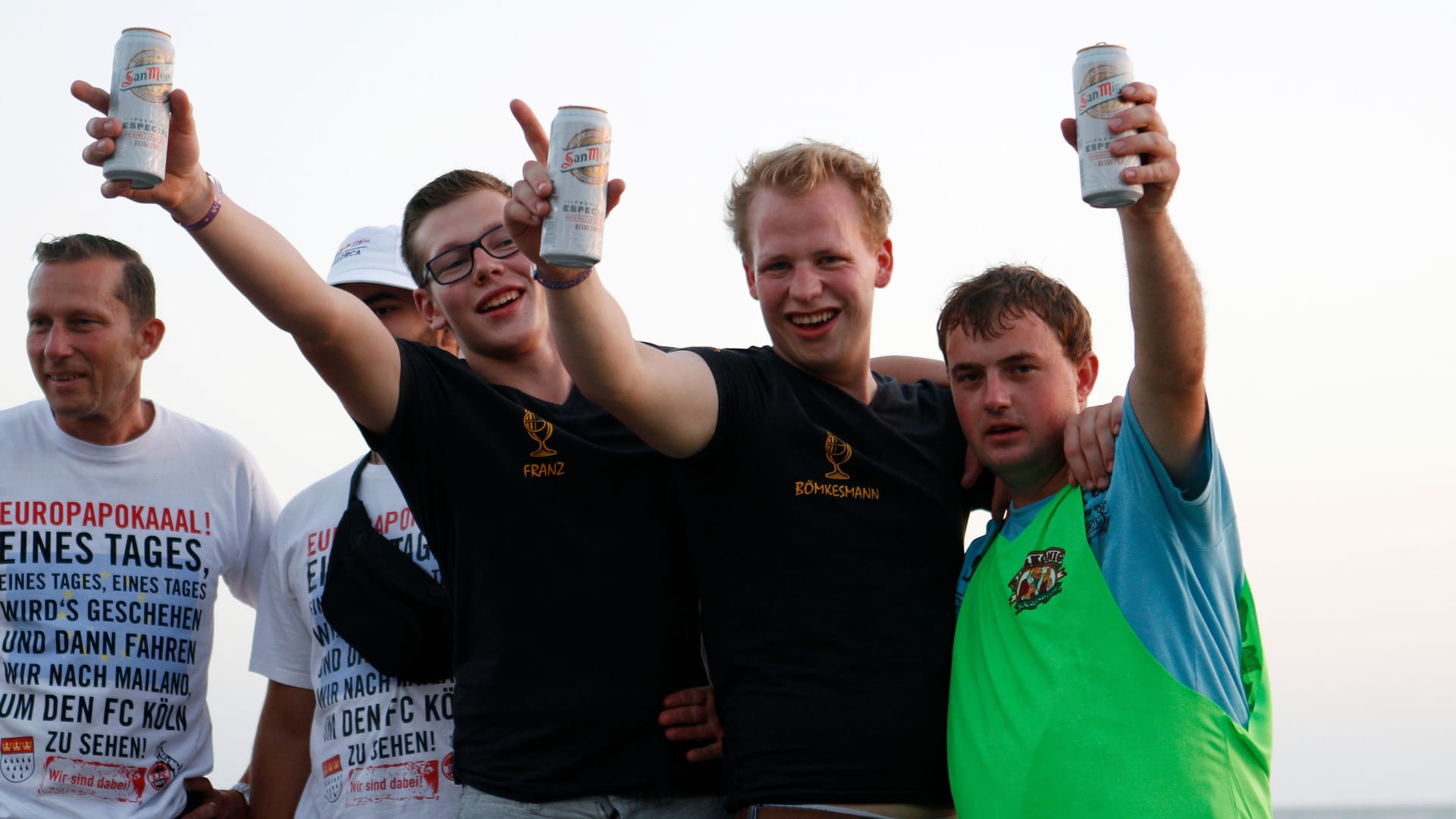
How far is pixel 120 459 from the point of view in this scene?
Answer: 202 inches

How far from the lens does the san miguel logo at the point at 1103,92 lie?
3068 millimetres

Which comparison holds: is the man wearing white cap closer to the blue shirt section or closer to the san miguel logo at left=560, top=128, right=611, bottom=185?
the san miguel logo at left=560, top=128, right=611, bottom=185

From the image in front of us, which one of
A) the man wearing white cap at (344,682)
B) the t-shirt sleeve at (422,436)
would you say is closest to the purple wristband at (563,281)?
the t-shirt sleeve at (422,436)

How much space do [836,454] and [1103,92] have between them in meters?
1.21

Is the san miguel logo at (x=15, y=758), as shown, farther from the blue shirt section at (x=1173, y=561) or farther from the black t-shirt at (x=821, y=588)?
the blue shirt section at (x=1173, y=561)

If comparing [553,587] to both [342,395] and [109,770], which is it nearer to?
[342,395]

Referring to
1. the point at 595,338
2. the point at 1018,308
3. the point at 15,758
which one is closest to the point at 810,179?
the point at 1018,308

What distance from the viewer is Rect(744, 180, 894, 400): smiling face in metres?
3.91

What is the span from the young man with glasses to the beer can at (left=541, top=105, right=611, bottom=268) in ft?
2.33

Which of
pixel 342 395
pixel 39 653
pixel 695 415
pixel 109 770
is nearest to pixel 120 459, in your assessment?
pixel 39 653

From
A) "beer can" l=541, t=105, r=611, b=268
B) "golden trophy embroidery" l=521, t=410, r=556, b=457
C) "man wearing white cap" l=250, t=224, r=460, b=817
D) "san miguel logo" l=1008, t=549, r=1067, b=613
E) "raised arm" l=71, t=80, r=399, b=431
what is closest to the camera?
"beer can" l=541, t=105, r=611, b=268

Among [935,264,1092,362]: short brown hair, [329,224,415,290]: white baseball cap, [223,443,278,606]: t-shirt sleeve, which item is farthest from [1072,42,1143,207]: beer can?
[223,443,278,606]: t-shirt sleeve

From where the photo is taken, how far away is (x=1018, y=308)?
3807 millimetres

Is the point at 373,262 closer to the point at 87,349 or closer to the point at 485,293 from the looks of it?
the point at 87,349
